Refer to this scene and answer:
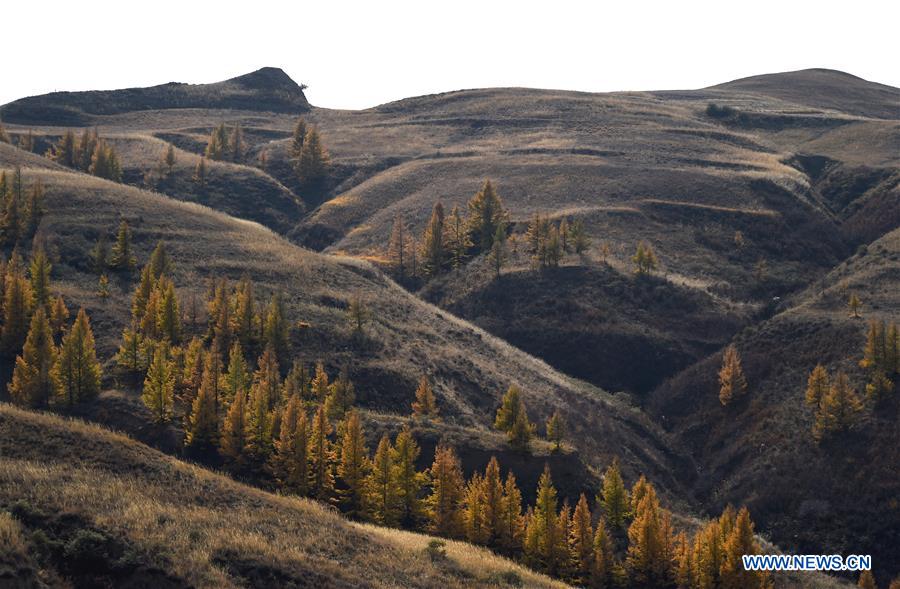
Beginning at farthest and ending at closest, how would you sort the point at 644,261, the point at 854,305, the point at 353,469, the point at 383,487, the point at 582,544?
the point at 644,261 < the point at 854,305 < the point at 353,469 < the point at 383,487 < the point at 582,544

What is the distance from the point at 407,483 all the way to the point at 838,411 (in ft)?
174

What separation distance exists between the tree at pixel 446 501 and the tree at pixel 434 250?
8694 centimetres

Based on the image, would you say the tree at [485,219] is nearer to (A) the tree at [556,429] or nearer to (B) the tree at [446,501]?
(A) the tree at [556,429]

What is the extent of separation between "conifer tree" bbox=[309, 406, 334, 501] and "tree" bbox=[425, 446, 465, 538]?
789cm

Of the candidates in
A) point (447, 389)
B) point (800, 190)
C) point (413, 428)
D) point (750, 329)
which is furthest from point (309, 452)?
point (800, 190)

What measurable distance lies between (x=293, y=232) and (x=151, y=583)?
516 feet

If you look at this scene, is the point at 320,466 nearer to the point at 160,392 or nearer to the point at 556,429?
the point at 160,392

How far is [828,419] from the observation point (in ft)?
329

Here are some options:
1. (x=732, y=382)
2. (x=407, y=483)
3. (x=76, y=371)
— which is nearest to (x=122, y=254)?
(x=76, y=371)

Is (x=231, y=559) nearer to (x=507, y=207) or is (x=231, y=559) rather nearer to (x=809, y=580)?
(x=809, y=580)

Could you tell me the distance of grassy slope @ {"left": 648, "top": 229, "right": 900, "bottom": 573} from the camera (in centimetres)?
9119

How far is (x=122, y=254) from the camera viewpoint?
117 metres

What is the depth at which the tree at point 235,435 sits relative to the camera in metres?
73.7

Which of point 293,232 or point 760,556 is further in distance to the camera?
point 293,232
